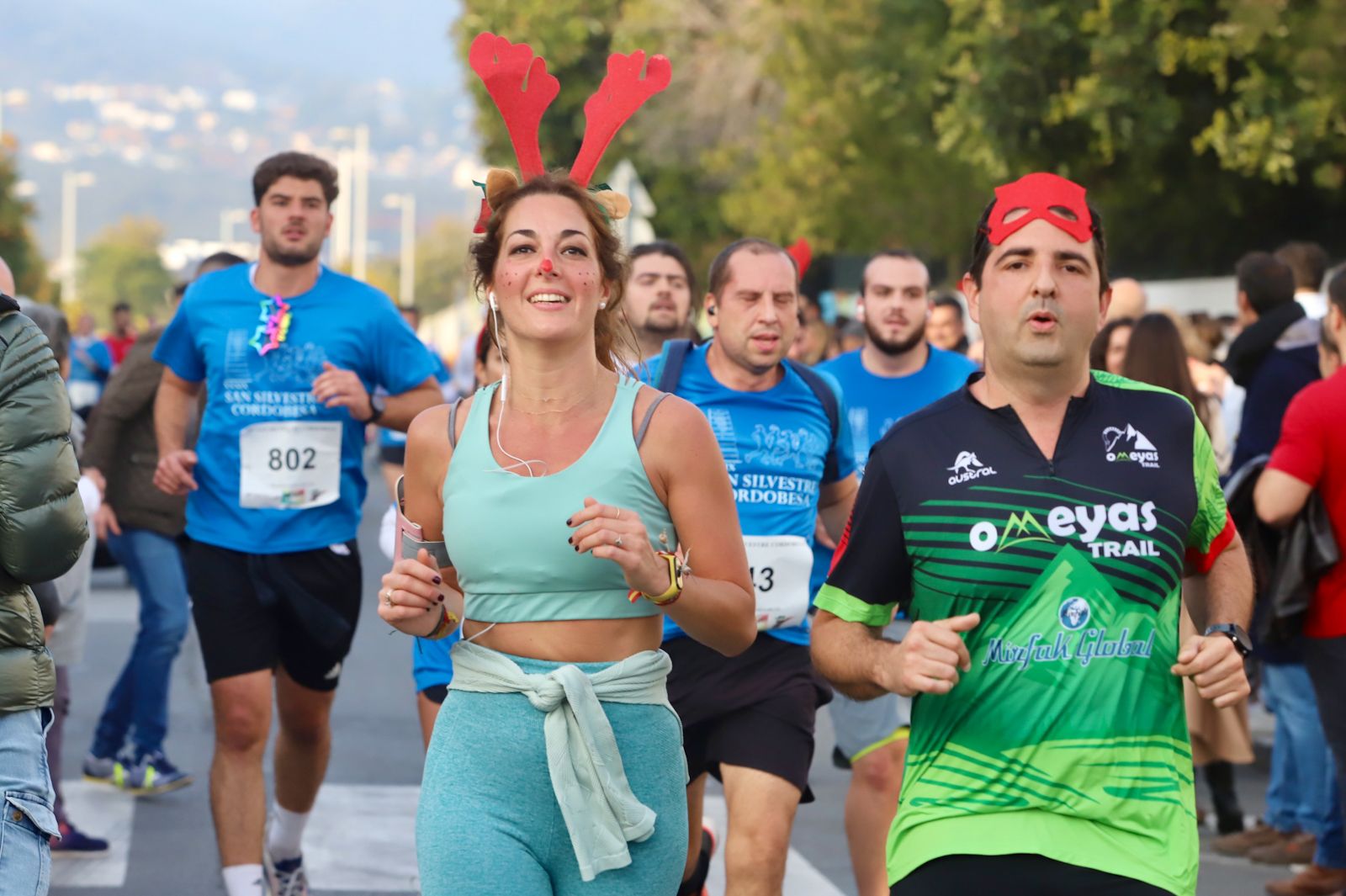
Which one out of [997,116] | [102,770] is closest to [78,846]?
[102,770]

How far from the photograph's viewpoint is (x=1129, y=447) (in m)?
3.77

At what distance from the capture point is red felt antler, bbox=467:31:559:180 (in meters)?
4.36

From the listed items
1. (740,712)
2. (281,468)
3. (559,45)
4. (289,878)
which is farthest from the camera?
(559,45)

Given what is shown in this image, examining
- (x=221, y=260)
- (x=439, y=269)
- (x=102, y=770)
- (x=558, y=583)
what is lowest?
(x=439, y=269)

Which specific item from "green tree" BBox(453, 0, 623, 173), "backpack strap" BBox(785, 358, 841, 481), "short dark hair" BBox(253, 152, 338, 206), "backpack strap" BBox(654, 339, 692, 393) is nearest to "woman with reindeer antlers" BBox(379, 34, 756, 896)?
"backpack strap" BBox(654, 339, 692, 393)

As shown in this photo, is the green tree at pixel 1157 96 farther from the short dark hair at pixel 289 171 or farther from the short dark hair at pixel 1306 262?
the short dark hair at pixel 289 171

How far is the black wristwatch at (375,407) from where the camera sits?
A: 6633mm

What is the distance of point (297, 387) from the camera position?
6707mm

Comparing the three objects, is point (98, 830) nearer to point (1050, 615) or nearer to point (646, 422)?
point (646, 422)

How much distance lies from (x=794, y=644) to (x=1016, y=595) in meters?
2.37

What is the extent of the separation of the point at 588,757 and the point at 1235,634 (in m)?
1.23

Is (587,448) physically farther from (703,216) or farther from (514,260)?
(703,216)

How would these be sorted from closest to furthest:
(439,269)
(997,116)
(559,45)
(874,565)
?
(874,565)
(997,116)
(559,45)
(439,269)

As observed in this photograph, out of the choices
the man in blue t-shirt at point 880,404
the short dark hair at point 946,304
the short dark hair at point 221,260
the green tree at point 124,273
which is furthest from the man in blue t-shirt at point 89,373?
the green tree at point 124,273
